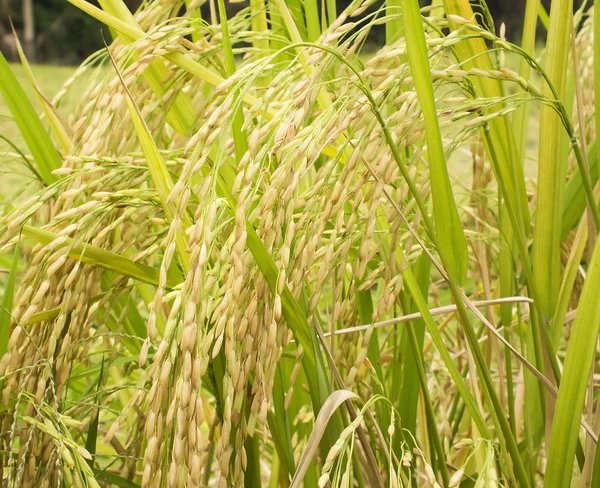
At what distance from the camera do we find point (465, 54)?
25.7 inches

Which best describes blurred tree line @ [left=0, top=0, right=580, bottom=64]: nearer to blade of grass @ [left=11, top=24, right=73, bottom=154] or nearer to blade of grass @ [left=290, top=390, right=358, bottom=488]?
blade of grass @ [left=11, top=24, right=73, bottom=154]

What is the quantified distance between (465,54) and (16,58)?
659 centimetres

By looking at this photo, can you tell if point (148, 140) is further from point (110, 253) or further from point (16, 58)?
point (16, 58)

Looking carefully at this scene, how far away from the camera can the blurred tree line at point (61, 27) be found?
648 cm

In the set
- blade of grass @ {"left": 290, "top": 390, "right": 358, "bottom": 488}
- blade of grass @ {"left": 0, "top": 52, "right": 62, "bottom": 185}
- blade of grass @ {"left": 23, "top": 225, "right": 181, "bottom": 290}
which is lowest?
blade of grass @ {"left": 290, "top": 390, "right": 358, "bottom": 488}

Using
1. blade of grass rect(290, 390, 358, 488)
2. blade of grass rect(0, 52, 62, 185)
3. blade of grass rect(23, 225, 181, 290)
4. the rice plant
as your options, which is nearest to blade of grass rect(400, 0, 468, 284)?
the rice plant

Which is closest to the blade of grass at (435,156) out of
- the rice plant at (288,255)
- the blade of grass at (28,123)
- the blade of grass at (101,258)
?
the rice plant at (288,255)

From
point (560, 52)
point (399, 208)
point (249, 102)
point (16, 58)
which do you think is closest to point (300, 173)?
point (399, 208)

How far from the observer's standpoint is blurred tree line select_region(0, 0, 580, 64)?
6480 millimetres

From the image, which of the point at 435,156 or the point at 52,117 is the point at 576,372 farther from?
the point at 52,117

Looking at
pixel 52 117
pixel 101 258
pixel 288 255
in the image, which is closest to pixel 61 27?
pixel 52 117

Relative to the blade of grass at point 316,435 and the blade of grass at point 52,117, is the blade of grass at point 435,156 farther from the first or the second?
the blade of grass at point 52,117

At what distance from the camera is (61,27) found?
6.57 meters

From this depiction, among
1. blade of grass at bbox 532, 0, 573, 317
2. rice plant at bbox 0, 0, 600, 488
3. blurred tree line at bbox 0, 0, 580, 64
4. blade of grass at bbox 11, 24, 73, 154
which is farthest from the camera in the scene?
blurred tree line at bbox 0, 0, 580, 64
